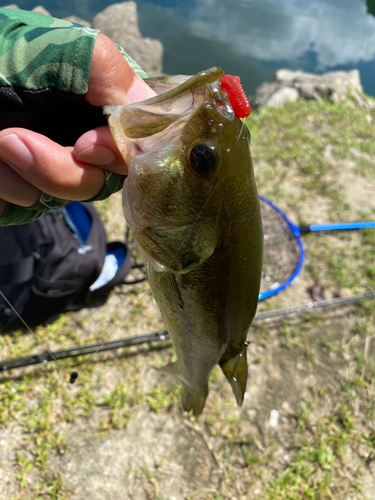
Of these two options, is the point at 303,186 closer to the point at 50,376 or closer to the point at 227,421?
the point at 227,421

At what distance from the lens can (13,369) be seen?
2.74 m

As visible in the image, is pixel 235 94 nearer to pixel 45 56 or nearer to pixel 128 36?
pixel 45 56

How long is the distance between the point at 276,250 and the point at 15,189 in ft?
9.55

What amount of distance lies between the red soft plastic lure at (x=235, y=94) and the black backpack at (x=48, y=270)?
2118 mm

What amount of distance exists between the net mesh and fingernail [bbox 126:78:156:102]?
8.18 ft

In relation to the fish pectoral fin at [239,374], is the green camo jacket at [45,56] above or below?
above

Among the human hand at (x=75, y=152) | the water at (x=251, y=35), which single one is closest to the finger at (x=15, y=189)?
the human hand at (x=75, y=152)

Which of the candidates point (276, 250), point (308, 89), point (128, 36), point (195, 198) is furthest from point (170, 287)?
point (128, 36)

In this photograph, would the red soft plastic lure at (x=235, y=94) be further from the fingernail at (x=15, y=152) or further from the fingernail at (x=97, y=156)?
the fingernail at (x=15, y=152)

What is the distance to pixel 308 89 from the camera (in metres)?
7.62

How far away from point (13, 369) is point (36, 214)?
1.71 metres

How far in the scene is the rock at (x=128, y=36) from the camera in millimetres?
8484

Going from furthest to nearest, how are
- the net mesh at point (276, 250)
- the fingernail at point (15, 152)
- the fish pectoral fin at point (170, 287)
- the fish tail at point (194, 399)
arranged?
the net mesh at point (276, 250) → the fish tail at point (194, 399) → the fish pectoral fin at point (170, 287) → the fingernail at point (15, 152)

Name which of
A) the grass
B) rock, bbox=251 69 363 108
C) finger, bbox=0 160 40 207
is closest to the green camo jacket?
finger, bbox=0 160 40 207
